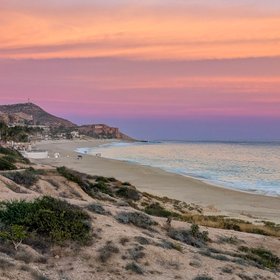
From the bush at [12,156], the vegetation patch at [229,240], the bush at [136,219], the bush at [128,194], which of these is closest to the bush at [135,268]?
the bush at [136,219]

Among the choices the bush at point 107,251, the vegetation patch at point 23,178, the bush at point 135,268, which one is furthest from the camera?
the vegetation patch at point 23,178

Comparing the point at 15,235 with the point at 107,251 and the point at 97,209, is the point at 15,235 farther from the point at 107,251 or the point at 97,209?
the point at 97,209

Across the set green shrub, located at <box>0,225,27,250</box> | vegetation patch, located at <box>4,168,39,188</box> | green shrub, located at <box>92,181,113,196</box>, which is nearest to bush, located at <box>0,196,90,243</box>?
green shrub, located at <box>0,225,27,250</box>

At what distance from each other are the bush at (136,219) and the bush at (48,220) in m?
2.18

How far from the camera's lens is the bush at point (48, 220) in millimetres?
11062

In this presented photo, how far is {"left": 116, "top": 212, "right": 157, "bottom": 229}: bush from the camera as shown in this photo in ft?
46.6

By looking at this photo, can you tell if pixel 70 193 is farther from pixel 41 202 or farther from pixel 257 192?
pixel 257 192

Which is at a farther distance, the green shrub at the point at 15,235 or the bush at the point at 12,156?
the bush at the point at 12,156

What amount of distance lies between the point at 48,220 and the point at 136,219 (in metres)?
3.97

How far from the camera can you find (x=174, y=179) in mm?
49625

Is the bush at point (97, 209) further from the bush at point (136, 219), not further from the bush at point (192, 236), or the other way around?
the bush at point (192, 236)

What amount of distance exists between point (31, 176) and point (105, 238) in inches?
476

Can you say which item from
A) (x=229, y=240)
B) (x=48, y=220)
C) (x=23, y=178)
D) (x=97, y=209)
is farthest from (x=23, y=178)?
(x=48, y=220)

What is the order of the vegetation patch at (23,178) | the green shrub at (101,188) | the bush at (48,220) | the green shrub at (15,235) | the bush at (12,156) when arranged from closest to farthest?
the green shrub at (15,235)
the bush at (48,220)
the vegetation patch at (23,178)
the green shrub at (101,188)
the bush at (12,156)
